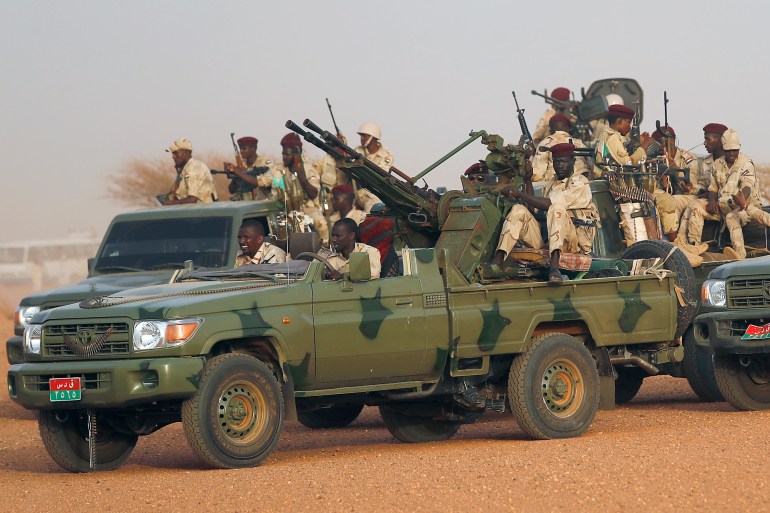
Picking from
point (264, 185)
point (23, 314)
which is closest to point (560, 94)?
point (264, 185)

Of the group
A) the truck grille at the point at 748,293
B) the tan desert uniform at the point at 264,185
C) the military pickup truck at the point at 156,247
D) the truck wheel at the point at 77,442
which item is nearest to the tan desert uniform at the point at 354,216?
the tan desert uniform at the point at 264,185

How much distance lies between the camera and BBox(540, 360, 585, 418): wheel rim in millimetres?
11891

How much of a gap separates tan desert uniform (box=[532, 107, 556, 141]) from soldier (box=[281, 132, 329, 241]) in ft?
12.8

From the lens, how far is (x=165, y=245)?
14.9 meters

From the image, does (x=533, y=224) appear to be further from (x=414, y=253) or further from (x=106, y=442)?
(x=106, y=442)

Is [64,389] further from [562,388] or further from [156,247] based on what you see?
[156,247]

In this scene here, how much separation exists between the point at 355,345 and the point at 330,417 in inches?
131

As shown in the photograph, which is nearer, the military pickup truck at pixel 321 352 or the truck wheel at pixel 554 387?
the military pickup truck at pixel 321 352

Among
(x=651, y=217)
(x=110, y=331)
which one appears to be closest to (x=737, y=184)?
Result: (x=651, y=217)

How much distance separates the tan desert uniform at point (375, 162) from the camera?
1788 centimetres

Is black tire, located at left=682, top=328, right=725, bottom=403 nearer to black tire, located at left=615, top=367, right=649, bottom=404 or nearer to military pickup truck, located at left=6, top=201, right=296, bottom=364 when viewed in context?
black tire, located at left=615, top=367, right=649, bottom=404

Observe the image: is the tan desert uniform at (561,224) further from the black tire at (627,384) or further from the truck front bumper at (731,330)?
the black tire at (627,384)

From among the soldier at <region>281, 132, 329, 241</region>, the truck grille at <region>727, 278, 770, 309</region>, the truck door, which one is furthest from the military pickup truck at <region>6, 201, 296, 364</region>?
the truck grille at <region>727, 278, 770, 309</region>

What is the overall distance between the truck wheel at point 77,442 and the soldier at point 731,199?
23.8 ft
